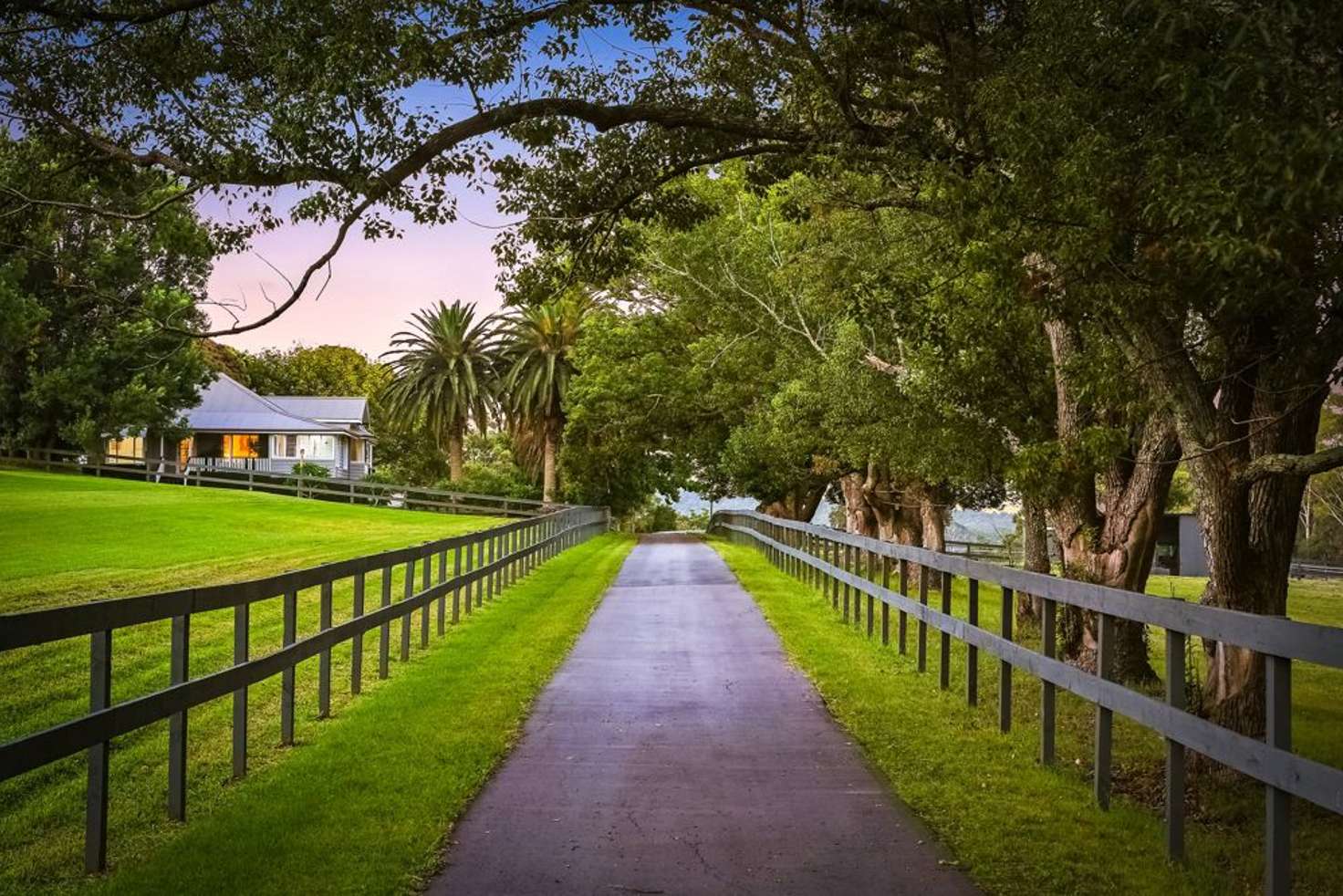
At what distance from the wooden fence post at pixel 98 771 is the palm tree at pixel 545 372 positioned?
53.0 metres

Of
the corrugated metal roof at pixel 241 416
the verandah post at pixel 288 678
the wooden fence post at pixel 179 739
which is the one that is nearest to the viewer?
the wooden fence post at pixel 179 739

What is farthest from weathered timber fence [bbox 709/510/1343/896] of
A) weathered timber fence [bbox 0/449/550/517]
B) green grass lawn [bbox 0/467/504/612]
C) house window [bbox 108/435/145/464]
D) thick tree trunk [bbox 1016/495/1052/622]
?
house window [bbox 108/435/145/464]

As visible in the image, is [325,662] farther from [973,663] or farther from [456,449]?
[456,449]

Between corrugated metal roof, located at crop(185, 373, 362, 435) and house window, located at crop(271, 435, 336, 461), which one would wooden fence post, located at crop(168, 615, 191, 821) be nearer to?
corrugated metal roof, located at crop(185, 373, 362, 435)

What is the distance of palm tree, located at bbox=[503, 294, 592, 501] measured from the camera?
198 feet

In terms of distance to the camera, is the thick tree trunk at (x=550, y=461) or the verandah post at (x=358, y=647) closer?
the verandah post at (x=358, y=647)

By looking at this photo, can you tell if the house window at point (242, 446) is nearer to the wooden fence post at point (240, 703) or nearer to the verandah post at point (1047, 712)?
the wooden fence post at point (240, 703)

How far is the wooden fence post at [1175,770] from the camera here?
6.16 metres

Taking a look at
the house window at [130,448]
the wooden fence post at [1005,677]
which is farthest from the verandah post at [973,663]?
the house window at [130,448]

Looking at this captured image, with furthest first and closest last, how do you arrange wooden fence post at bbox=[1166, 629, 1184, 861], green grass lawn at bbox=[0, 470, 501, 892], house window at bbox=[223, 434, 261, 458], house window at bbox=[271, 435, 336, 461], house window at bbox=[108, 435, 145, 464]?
1. house window at bbox=[271, 435, 336, 461]
2. house window at bbox=[223, 434, 261, 458]
3. house window at bbox=[108, 435, 145, 464]
4. green grass lawn at bbox=[0, 470, 501, 892]
5. wooden fence post at bbox=[1166, 629, 1184, 861]

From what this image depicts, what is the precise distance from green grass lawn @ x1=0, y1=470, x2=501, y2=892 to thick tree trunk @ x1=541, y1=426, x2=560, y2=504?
60.2ft

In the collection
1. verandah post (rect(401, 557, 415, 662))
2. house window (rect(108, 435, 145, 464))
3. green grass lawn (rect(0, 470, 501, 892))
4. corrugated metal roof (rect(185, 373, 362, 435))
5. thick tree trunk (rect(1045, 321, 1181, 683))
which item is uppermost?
corrugated metal roof (rect(185, 373, 362, 435))

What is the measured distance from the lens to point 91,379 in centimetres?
5644

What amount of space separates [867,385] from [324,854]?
15.4 meters
